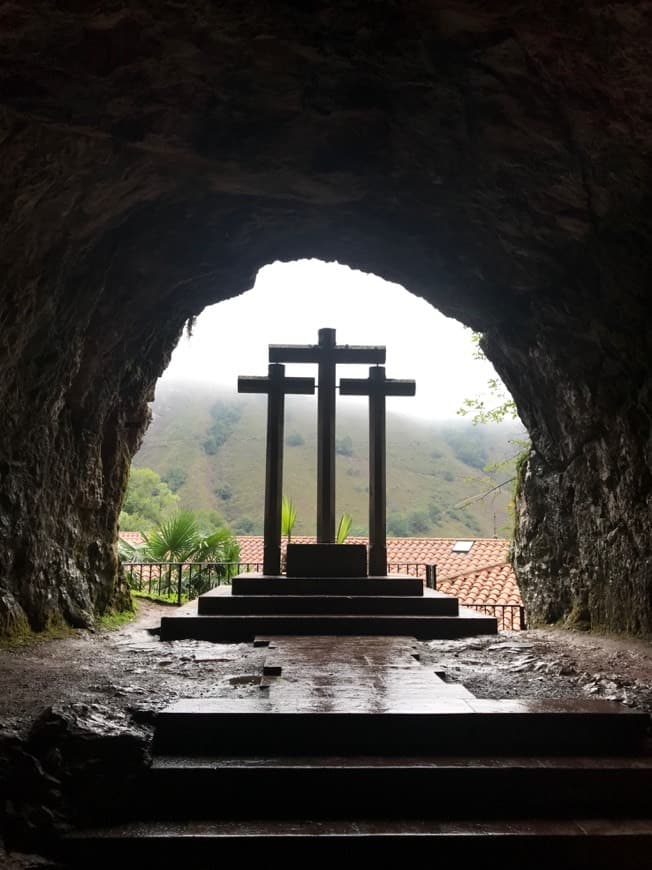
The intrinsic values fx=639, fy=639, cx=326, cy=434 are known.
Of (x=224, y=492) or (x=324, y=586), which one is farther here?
(x=224, y=492)

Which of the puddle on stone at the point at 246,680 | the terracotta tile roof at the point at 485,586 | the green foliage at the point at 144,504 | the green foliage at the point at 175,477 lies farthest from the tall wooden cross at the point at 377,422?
the green foliage at the point at 175,477

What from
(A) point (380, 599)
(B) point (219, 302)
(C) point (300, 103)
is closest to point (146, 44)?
(C) point (300, 103)

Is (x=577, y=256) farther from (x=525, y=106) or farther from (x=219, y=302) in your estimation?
(x=219, y=302)

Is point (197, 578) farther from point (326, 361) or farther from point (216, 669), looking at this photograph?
point (216, 669)

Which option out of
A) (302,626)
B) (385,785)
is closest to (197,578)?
(302,626)

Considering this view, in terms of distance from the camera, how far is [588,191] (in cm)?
534

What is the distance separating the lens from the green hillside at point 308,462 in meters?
65.4

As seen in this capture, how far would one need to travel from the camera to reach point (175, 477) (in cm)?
6775

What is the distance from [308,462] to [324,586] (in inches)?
2642

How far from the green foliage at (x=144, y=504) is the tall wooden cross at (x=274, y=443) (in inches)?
1006

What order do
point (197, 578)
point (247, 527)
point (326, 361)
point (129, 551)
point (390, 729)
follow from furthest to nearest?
point (247, 527)
point (129, 551)
point (197, 578)
point (326, 361)
point (390, 729)

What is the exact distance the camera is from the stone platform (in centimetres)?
672

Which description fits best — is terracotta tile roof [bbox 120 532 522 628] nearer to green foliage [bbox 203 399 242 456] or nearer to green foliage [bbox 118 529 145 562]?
green foliage [bbox 118 529 145 562]

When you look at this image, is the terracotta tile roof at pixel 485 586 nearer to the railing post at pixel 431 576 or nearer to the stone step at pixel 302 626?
the railing post at pixel 431 576
